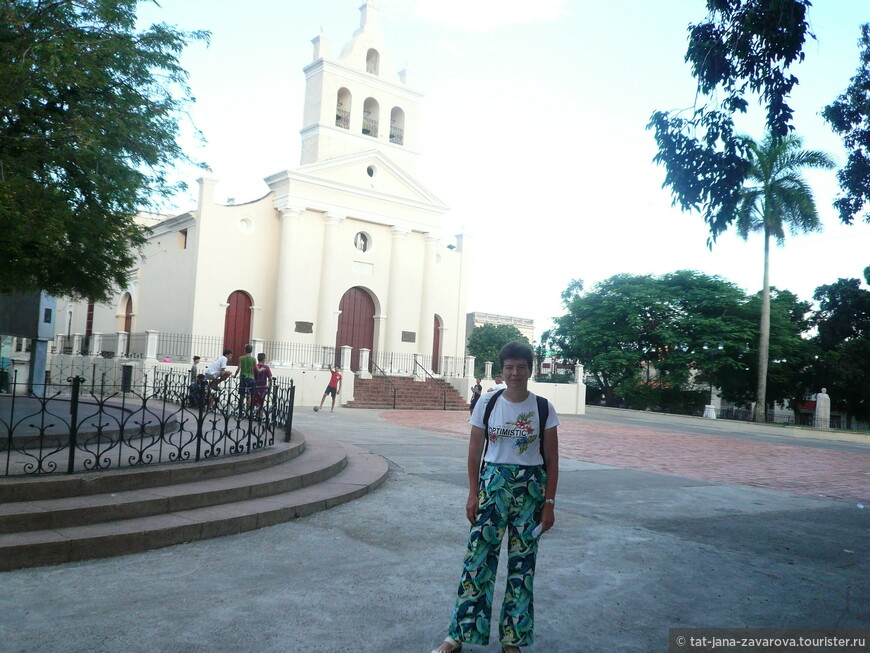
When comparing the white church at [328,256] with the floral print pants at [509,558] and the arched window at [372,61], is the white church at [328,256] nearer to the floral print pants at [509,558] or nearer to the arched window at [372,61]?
the arched window at [372,61]

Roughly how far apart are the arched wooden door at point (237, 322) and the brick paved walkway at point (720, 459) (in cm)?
934

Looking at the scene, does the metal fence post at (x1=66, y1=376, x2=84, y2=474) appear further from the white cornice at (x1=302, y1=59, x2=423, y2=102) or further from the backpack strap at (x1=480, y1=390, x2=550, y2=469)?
the white cornice at (x1=302, y1=59, x2=423, y2=102)

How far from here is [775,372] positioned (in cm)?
3691

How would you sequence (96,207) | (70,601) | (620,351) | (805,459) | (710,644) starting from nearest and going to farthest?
(710,644)
(70,601)
(96,207)
(805,459)
(620,351)

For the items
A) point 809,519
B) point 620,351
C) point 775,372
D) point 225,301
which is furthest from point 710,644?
point 775,372

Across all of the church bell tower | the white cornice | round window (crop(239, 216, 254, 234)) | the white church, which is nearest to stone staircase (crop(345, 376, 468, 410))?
the white church

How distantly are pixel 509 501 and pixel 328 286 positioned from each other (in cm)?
2573

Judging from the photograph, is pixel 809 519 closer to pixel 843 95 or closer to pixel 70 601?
pixel 843 95

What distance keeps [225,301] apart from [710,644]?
2562cm

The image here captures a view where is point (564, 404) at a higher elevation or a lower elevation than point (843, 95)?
lower

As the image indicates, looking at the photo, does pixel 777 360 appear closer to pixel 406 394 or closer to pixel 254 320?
A: pixel 406 394

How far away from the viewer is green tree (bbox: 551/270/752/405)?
34656 mm

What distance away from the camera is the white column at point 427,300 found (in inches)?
1221

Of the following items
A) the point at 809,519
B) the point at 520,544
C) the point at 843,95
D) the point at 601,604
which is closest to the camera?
the point at 520,544
